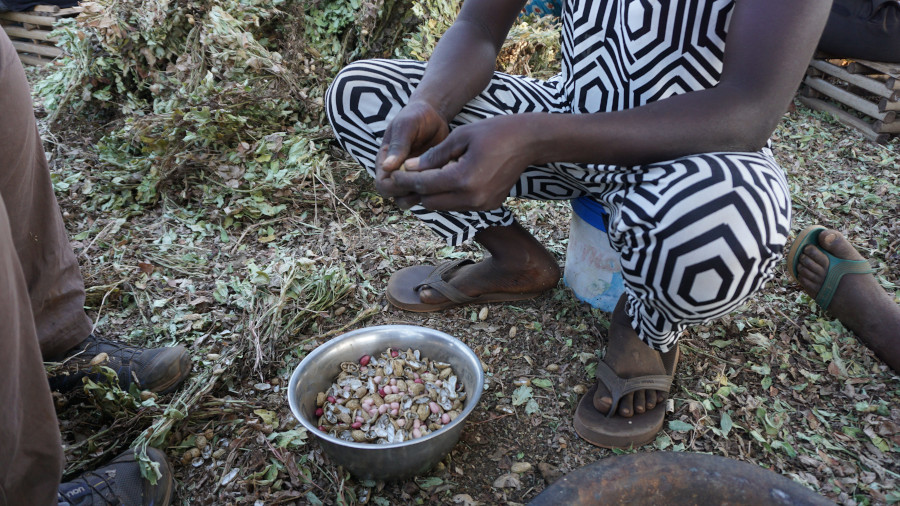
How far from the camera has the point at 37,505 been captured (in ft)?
3.60

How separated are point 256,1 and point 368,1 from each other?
0.60 meters

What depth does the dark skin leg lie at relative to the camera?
195 cm

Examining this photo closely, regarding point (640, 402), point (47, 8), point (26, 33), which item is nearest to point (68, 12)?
point (47, 8)

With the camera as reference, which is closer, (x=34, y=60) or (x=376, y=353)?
(x=376, y=353)

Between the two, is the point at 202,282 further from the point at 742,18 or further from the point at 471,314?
the point at 742,18

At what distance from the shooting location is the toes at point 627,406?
5.14ft

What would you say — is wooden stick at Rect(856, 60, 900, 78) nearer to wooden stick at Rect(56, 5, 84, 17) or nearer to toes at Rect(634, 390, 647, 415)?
toes at Rect(634, 390, 647, 415)

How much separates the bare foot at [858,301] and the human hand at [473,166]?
1.33m

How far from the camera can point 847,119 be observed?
133 inches

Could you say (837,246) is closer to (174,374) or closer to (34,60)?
(174,374)

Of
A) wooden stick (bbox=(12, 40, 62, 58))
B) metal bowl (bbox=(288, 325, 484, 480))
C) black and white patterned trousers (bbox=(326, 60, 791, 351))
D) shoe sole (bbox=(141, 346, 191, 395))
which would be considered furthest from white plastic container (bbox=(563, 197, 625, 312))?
wooden stick (bbox=(12, 40, 62, 58))

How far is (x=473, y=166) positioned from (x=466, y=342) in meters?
0.89

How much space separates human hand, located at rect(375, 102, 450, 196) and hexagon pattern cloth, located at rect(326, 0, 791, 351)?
25cm

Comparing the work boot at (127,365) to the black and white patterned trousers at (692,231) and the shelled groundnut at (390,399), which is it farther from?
the black and white patterned trousers at (692,231)
